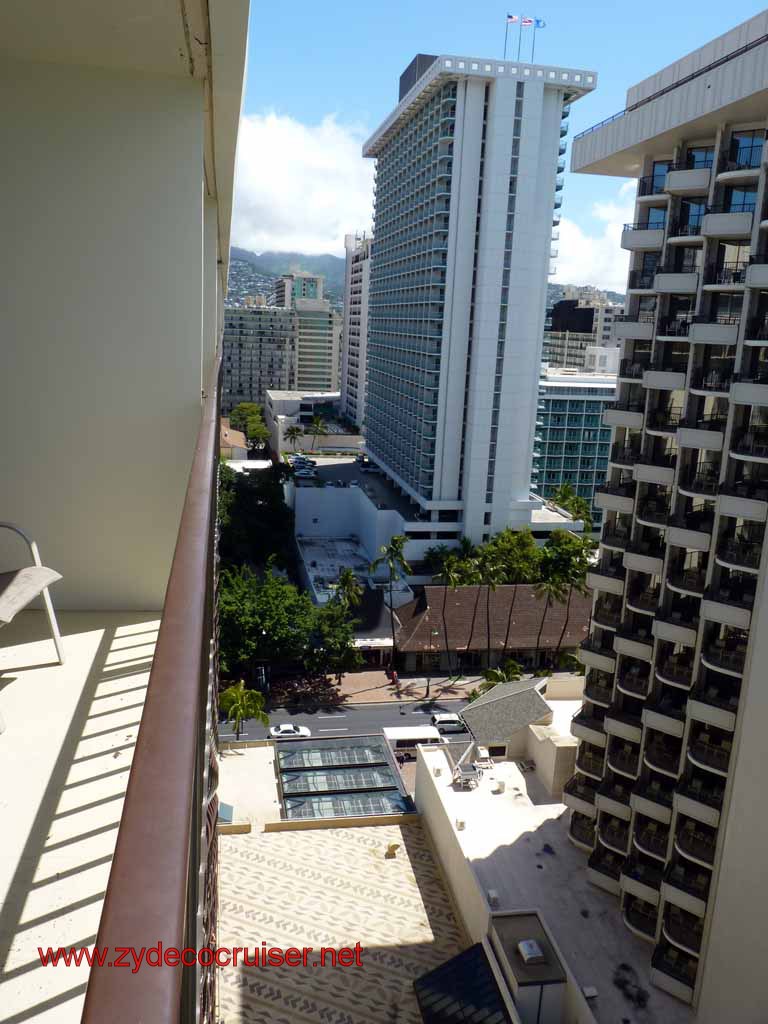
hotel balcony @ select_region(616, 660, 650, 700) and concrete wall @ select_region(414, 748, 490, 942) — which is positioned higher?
hotel balcony @ select_region(616, 660, 650, 700)

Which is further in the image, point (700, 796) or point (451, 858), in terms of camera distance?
point (451, 858)

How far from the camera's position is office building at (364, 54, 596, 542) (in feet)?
73.5

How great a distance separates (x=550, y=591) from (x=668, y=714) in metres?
9.79

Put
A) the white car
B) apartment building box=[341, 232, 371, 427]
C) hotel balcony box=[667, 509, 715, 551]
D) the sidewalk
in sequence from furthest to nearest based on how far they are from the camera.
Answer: apartment building box=[341, 232, 371, 427] → the sidewalk → the white car → hotel balcony box=[667, 509, 715, 551]

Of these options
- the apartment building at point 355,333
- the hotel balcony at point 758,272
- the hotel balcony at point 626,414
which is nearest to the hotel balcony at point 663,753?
the hotel balcony at point 626,414

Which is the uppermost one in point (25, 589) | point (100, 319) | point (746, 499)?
point (100, 319)

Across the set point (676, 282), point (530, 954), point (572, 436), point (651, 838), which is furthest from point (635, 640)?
point (572, 436)

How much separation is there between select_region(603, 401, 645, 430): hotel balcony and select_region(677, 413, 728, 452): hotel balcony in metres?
0.80

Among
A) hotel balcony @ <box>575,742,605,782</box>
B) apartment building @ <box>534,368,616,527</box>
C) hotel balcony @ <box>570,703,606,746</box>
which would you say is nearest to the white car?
hotel balcony @ <box>575,742,605,782</box>

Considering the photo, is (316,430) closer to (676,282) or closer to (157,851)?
(676,282)

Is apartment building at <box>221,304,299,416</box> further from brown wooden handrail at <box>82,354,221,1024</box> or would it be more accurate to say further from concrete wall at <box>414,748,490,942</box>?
brown wooden handrail at <box>82,354,221,1024</box>

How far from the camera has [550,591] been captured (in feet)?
61.9

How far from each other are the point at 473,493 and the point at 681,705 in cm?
A: 1526

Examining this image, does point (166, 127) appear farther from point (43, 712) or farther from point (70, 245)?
point (43, 712)
